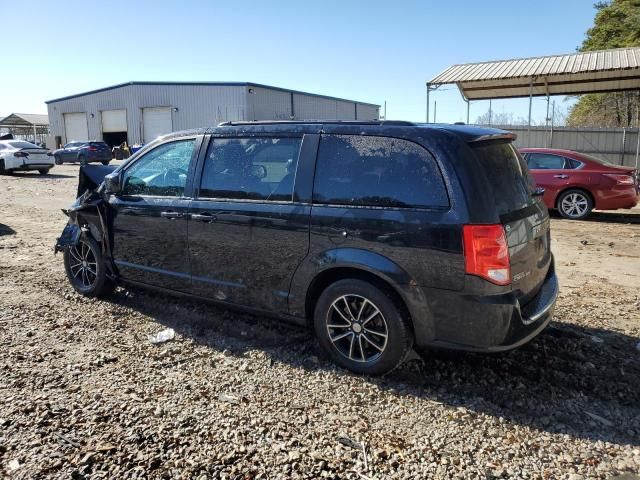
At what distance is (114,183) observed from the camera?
16.4 ft

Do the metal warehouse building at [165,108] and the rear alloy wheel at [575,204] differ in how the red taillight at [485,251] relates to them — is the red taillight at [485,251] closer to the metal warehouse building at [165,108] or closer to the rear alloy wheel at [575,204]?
the rear alloy wheel at [575,204]

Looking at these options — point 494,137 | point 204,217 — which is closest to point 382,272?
point 494,137

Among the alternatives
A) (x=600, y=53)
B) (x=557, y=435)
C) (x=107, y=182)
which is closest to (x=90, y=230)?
(x=107, y=182)

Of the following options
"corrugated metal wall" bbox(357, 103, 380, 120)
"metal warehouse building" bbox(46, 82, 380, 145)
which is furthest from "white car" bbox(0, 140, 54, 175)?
"corrugated metal wall" bbox(357, 103, 380, 120)

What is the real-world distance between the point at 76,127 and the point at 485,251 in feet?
166

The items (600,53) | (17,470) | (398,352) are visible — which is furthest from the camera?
(600,53)

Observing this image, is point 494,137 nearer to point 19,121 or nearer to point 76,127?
point 76,127

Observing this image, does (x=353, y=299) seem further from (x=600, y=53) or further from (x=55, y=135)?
(x=55, y=135)

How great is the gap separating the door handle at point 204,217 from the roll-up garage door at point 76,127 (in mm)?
46612

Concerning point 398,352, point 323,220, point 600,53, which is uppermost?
point 600,53

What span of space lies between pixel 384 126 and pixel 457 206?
84 cm

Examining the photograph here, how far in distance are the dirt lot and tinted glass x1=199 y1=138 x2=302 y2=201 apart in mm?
1276

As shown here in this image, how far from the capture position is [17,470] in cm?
270

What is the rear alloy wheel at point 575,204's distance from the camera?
11.0 metres
